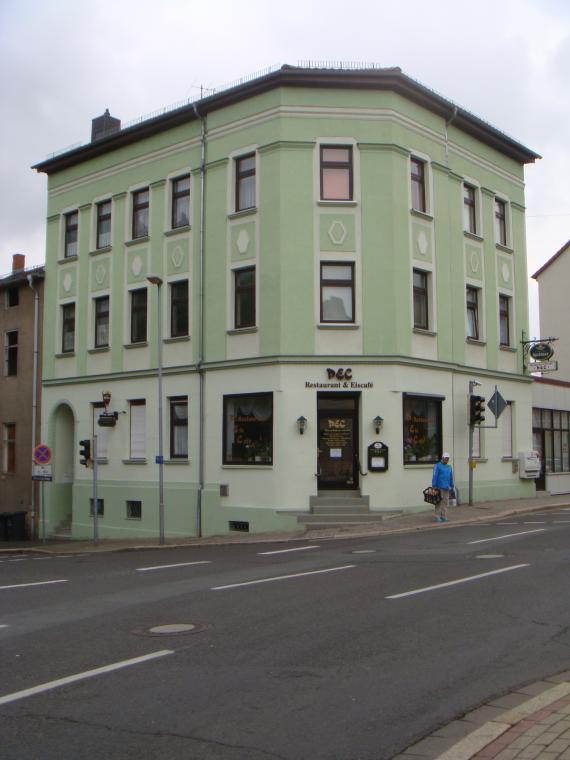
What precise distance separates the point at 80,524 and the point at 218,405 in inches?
310

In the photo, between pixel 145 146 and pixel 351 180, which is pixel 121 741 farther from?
pixel 145 146

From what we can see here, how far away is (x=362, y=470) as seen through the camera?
24.5m

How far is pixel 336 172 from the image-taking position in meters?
25.6

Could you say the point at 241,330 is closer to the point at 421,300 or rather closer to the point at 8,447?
the point at 421,300

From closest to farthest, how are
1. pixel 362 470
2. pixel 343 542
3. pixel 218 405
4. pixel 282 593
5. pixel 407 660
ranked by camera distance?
pixel 407 660
pixel 282 593
pixel 343 542
pixel 362 470
pixel 218 405

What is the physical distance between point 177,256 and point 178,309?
1660 mm

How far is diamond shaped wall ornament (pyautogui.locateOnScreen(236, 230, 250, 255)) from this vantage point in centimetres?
2597

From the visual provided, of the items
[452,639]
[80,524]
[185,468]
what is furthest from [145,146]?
[452,639]

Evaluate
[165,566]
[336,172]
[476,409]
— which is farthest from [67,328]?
[165,566]

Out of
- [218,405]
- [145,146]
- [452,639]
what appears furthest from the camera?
[145,146]

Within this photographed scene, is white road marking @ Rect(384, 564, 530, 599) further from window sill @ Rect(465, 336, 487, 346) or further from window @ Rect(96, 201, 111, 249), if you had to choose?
window @ Rect(96, 201, 111, 249)

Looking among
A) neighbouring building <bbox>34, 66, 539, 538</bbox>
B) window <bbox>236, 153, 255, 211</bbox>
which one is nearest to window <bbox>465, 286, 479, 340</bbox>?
neighbouring building <bbox>34, 66, 539, 538</bbox>

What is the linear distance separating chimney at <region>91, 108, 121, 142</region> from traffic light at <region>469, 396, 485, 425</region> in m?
17.2

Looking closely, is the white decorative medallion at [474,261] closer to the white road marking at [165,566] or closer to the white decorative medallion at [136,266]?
the white decorative medallion at [136,266]
